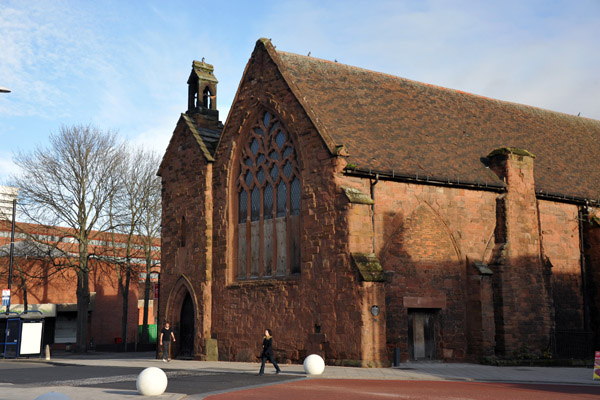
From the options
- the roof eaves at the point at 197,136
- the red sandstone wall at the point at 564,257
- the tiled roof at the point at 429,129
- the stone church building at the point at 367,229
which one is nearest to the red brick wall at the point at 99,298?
the roof eaves at the point at 197,136

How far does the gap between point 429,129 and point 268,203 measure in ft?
25.4

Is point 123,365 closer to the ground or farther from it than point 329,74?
closer to the ground

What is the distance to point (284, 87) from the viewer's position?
24219 millimetres

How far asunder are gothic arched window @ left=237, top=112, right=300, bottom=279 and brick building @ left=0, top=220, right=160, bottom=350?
16711 millimetres

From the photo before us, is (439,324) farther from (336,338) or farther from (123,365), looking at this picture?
(123,365)

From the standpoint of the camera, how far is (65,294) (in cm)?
4591

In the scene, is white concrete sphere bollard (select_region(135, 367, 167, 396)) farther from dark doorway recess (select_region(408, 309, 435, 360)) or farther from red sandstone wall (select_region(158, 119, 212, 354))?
red sandstone wall (select_region(158, 119, 212, 354))

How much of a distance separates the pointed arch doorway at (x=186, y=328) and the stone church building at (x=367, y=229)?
0.24ft

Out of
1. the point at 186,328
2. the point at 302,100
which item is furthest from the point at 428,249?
the point at 186,328

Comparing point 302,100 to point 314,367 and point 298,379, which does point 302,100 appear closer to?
point 314,367

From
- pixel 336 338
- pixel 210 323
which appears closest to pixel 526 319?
pixel 336 338

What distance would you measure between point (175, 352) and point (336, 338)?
993cm

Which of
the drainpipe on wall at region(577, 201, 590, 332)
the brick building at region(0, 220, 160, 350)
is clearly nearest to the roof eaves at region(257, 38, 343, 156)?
the drainpipe on wall at region(577, 201, 590, 332)

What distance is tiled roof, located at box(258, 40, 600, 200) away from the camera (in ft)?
77.9
